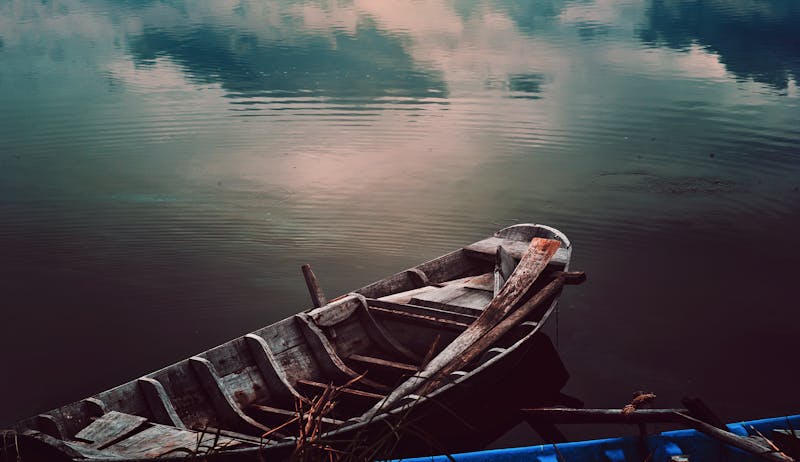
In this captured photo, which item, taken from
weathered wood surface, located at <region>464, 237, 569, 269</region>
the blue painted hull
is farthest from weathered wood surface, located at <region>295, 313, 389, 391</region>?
the blue painted hull

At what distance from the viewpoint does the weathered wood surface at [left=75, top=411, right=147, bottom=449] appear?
653 centimetres

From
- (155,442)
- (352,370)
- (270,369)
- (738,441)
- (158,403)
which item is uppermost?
(738,441)

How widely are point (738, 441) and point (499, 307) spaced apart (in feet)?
14.6

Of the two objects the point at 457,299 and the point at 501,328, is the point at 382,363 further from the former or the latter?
the point at 457,299

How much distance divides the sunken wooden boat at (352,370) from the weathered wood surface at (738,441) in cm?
193

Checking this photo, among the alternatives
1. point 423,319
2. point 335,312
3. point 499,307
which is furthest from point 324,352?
point 499,307

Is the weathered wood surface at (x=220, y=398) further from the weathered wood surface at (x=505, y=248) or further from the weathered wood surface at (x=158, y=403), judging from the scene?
the weathered wood surface at (x=505, y=248)

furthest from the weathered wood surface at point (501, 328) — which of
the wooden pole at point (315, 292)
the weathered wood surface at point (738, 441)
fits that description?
the weathered wood surface at point (738, 441)

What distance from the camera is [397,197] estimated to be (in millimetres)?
15648

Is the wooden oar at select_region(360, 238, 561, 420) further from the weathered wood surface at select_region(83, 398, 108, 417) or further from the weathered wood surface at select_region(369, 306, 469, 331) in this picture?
the weathered wood surface at select_region(83, 398, 108, 417)

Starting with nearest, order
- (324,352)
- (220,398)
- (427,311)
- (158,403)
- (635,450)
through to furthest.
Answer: (635,450) < (158,403) < (220,398) < (324,352) < (427,311)

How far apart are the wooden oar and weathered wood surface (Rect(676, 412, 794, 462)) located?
2393mm

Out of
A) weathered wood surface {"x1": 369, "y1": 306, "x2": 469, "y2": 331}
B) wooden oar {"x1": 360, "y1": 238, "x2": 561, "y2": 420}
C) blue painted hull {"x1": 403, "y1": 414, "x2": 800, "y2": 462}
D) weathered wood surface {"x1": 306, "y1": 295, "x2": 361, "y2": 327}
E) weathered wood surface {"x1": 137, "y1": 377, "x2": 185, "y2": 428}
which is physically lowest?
weathered wood surface {"x1": 369, "y1": 306, "x2": 469, "y2": 331}

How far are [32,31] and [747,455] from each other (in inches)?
1689
